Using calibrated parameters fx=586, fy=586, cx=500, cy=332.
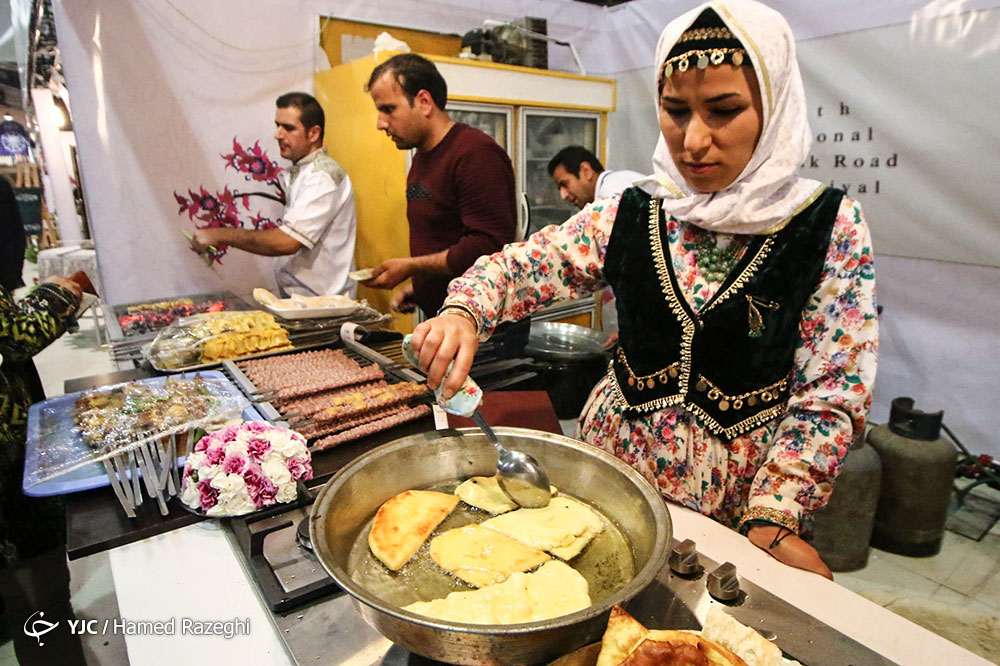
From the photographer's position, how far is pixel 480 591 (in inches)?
33.7

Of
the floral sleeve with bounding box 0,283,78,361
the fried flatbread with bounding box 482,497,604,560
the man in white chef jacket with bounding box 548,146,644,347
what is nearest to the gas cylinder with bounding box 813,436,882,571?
the man in white chef jacket with bounding box 548,146,644,347

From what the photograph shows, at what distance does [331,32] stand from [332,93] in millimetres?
456

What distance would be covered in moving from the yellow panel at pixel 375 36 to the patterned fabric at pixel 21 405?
2712 mm

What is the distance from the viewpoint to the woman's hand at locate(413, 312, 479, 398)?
43.7 inches

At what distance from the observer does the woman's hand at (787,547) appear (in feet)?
3.47

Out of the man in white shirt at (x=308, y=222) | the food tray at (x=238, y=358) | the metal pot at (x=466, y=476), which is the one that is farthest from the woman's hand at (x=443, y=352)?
the man in white shirt at (x=308, y=222)

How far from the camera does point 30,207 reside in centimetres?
299

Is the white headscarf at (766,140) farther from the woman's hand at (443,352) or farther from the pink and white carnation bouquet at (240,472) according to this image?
the pink and white carnation bouquet at (240,472)

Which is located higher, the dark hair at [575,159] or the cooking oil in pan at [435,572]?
the dark hair at [575,159]

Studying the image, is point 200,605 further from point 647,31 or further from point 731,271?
point 647,31

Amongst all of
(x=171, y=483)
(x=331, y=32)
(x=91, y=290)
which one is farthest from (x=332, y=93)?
(x=171, y=483)

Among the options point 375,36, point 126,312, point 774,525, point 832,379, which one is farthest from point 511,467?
point 375,36

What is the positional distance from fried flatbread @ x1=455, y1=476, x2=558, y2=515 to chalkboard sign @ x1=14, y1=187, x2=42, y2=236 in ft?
9.74

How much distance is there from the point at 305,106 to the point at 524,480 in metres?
3.19
